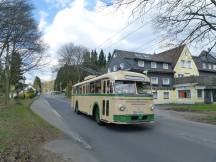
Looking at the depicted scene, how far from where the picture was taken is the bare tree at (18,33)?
53.5 feet

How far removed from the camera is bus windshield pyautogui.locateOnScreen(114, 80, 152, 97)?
14.2 m

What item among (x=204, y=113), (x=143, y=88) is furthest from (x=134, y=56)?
(x=143, y=88)

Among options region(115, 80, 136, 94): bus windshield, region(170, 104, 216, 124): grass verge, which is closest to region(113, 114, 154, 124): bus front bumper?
region(115, 80, 136, 94): bus windshield

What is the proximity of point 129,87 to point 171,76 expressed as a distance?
43204 mm

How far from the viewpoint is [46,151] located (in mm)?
8711

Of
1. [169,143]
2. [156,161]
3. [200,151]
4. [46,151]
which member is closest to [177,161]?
[156,161]

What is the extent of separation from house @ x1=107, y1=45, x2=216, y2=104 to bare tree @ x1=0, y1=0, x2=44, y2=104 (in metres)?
20.3

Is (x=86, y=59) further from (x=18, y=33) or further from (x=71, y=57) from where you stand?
(x=18, y=33)

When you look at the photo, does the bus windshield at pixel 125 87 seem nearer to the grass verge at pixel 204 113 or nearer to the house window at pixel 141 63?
the grass verge at pixel 204 113

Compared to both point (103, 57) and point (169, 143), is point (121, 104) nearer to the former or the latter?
point (169, 143)

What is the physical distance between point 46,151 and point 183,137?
5.56m

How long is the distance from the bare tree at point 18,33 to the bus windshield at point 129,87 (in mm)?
6932

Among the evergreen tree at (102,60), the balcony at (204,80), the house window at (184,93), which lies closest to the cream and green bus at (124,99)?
the balcony at (204,80)

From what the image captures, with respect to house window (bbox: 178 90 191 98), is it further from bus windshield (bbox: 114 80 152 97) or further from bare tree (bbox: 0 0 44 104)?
bus windshield (bbox: 114 80 152 97)
